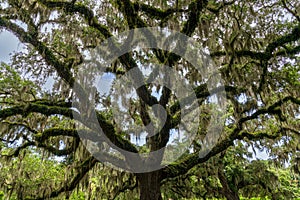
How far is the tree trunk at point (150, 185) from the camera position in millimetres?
6440

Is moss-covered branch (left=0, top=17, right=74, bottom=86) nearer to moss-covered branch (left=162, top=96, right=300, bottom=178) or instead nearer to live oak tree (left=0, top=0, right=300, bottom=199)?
live oak tree (left=0, top=0, right=300, bottom=199)

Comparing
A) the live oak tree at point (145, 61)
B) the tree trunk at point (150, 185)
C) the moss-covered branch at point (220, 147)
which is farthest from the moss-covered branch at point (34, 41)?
the moss-covered branch at point (220, 147)

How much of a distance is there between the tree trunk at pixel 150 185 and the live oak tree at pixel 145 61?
2 centimetres

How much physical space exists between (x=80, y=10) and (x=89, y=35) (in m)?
0.66

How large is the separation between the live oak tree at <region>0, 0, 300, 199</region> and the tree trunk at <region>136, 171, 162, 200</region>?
0.07ft

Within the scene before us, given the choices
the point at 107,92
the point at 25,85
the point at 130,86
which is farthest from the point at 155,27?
the point at 25,85

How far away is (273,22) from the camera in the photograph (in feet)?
21.3

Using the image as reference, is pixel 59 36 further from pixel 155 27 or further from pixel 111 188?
pixel 111 188

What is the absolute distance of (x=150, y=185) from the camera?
650 centimetres

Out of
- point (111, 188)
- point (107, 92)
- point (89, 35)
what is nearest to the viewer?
point (89, 35)

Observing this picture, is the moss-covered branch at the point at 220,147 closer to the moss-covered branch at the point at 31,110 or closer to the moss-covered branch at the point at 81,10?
the moss-covered branch at the point at 31,110

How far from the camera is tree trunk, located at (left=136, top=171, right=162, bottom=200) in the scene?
644cm

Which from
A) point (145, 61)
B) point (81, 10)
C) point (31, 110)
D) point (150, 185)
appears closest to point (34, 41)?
point (81, 10)

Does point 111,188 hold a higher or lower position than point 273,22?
lower
